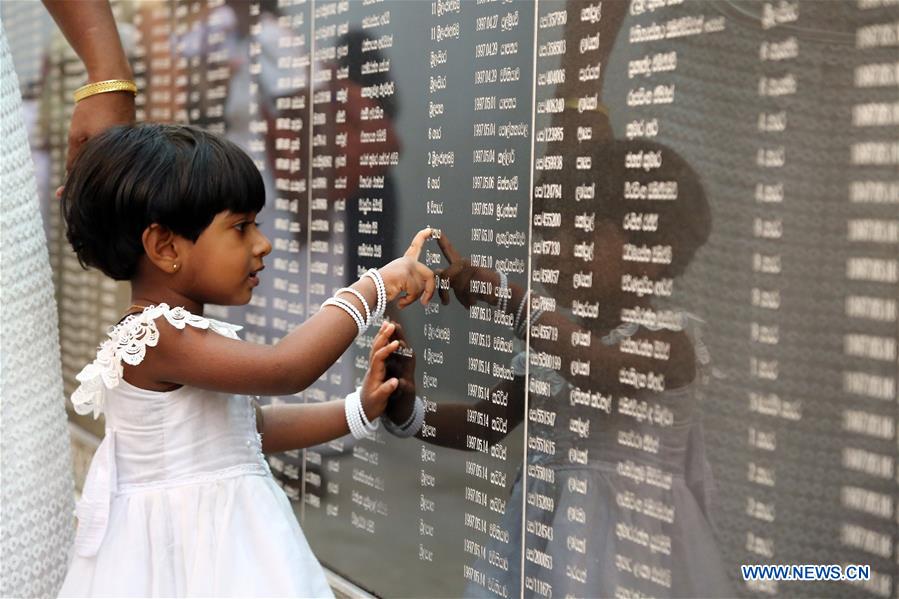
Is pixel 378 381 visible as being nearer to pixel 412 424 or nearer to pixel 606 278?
pixel 412 424

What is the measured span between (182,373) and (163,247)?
0.26 m

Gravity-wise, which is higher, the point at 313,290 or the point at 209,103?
the point at 209,103

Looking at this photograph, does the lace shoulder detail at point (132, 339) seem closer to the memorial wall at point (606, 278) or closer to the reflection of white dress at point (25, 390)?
the reflection of white dress at point (25, 390)

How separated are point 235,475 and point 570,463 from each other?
2.27 feet

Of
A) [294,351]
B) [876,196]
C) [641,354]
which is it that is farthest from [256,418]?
[876,196]

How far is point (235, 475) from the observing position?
2.27 meters

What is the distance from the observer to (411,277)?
2.42 metres

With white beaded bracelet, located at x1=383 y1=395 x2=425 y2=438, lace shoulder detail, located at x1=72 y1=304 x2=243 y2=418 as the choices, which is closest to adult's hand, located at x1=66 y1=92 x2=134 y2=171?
lace shoulder detail, located at x1=72 y1=304 x2=243 y2=418

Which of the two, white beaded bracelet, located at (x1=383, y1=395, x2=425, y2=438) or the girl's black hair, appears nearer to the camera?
the girl's black hair

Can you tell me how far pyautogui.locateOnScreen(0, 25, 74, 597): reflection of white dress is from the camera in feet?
7.21

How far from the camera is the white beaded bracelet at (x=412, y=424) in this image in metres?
2.63

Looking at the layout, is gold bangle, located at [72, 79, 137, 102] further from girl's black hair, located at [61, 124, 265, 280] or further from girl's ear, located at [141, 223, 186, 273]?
girl's ear, located at [141, 223, 186, 273]

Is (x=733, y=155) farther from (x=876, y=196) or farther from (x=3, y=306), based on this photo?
(x=3, y=306)

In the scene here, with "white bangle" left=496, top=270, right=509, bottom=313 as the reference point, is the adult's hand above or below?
above
